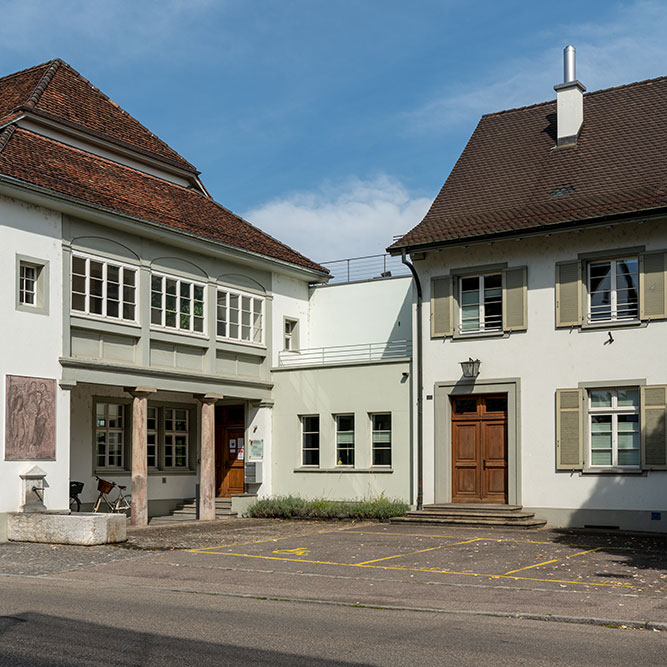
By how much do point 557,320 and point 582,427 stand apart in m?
2.37

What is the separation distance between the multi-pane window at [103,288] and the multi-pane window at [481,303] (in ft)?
24.9

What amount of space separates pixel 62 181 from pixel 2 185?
1.94 metres

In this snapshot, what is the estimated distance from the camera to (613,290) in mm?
21281

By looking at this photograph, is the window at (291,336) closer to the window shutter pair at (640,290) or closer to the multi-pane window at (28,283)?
the window shutter pair at (640,290)

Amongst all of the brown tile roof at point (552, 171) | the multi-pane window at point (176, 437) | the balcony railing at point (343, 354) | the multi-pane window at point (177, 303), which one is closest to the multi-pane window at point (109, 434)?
the multi-pane window at point (176, 437)

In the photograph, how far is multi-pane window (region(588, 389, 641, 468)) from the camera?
20.8 meters

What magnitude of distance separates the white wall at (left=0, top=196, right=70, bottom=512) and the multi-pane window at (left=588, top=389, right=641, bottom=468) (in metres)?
11.1

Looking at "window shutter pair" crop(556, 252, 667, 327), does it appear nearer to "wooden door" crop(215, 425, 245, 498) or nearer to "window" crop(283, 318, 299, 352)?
"window" crop(283, 318, 299, 352)

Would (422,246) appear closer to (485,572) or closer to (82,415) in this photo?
(82,415)

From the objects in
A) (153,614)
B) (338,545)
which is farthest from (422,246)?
(153,614)

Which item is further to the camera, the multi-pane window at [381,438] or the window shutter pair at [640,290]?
the multi-pane window at [381,438]

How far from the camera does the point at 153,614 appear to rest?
10180mm

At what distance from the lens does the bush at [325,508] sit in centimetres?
2320

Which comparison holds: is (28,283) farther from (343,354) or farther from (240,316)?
(343,354)
